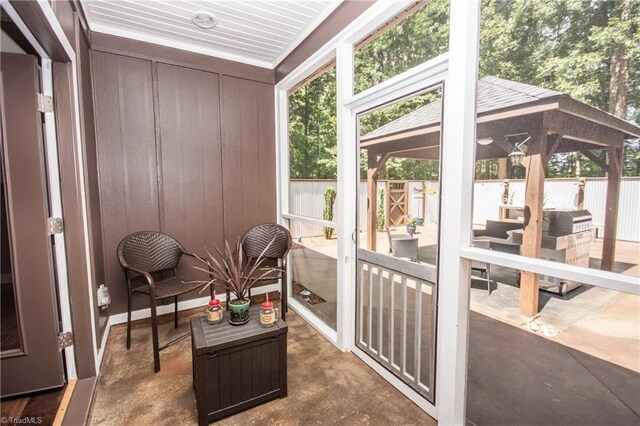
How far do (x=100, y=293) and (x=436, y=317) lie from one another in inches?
98.7

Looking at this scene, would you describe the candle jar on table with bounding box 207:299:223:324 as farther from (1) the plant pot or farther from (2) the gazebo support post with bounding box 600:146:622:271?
(2) the gazebo support post with bounding box 600:146:622:271

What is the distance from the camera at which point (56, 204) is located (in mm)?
1860

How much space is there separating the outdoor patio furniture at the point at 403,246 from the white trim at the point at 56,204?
2.16 meters

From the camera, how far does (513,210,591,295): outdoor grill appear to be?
1.13 m

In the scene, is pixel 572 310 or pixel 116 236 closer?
pixel 572 310

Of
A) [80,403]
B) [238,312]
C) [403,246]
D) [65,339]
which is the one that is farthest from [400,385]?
[65,339]

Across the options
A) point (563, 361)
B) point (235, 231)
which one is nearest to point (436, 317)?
point (563, 361)

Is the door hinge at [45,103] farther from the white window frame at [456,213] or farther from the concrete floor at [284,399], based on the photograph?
the white window frame at [456,213]

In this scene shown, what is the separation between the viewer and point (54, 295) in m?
1.86

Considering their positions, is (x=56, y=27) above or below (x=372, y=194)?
above

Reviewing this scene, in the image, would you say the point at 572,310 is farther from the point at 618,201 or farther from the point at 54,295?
the point at 54,295

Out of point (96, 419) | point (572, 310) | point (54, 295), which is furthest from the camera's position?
point (54, 295)

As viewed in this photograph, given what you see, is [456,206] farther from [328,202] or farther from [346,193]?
[328,202]

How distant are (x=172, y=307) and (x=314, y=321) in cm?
150
